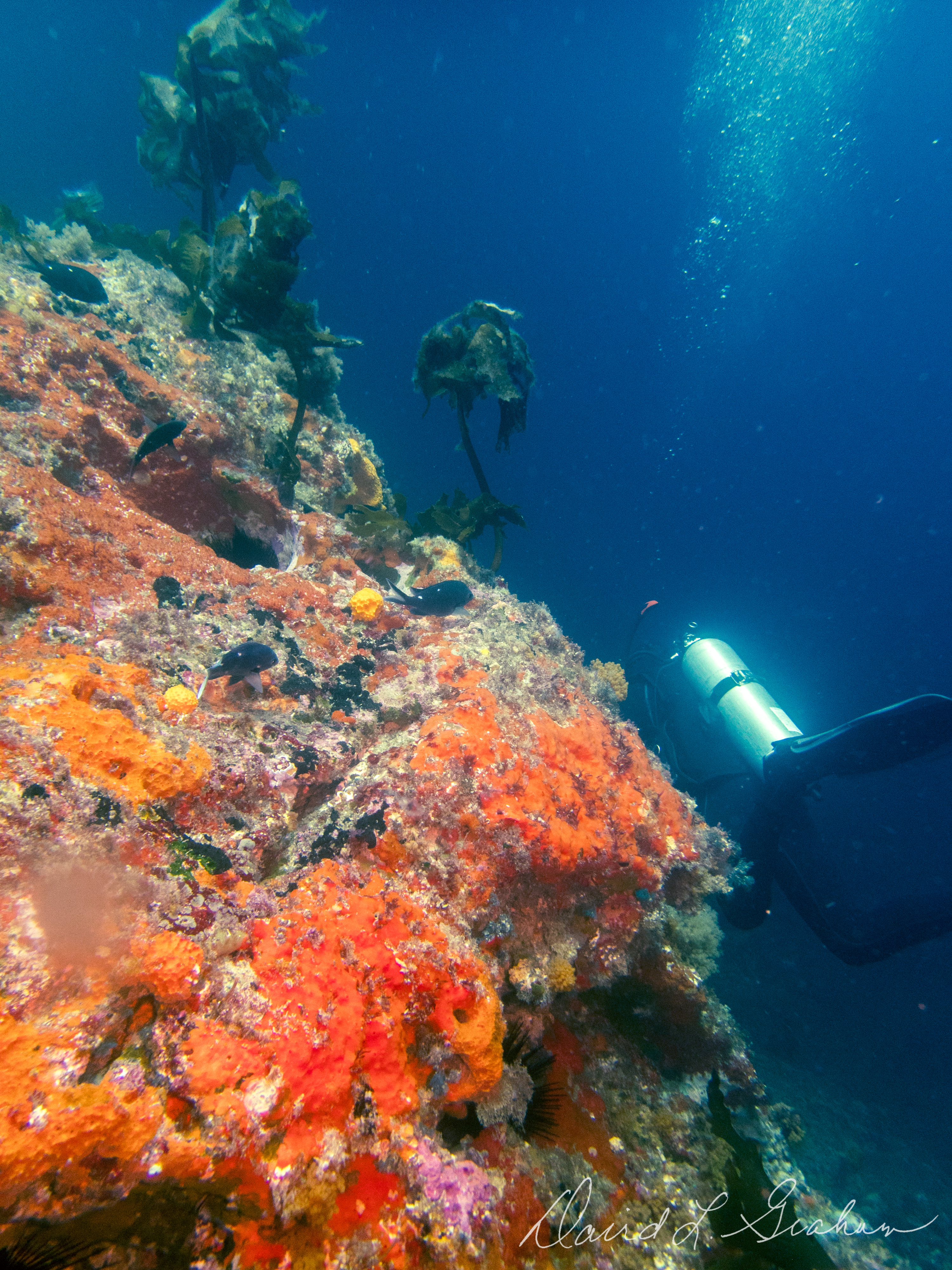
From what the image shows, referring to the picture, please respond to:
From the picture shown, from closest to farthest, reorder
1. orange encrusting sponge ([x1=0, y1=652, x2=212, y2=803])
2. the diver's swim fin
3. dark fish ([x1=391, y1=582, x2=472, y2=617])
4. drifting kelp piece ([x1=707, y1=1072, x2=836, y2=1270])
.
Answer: orange encrusting sponge ([x1=0, y1=652, x2=212, y2=803]) → drifting kelp piece ([x1=707, y1=1072, x2=836, y2=1270]) → dark fish ([x1=391, y1=582, x2=472, y2=617]) → the diver's swim fin

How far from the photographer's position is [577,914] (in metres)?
3.02

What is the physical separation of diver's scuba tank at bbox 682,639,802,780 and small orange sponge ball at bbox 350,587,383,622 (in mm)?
8334

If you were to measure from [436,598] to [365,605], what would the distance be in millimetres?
768

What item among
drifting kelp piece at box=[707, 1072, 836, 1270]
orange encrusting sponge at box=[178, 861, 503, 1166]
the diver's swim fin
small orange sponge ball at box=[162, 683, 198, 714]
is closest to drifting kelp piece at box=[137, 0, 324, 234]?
small orange sponge ball at box=[162, 683, 198, 714]

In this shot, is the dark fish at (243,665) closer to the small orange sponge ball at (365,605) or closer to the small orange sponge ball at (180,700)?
the small orange sponge ball at (180,700)

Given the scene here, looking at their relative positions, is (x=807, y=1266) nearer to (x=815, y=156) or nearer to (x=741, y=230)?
(x=815, y=156)

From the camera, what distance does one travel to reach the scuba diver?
26.1ft

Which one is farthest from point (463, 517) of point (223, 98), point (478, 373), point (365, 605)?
point (223, 98)

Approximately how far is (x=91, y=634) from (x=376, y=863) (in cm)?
226

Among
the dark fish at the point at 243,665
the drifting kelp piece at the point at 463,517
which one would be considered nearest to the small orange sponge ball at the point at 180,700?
the dark fish at the point at 243,665

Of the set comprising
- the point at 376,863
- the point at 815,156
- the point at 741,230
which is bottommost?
the point at 376,863

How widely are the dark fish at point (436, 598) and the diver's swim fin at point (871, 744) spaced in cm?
693

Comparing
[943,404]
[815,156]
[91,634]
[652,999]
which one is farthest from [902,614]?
[91,634]

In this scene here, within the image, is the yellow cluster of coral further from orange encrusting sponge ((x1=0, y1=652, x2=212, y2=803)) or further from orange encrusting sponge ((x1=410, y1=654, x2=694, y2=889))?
orange encrusting sponge ((x1=0, y1=652, x2=212, y2=803))
